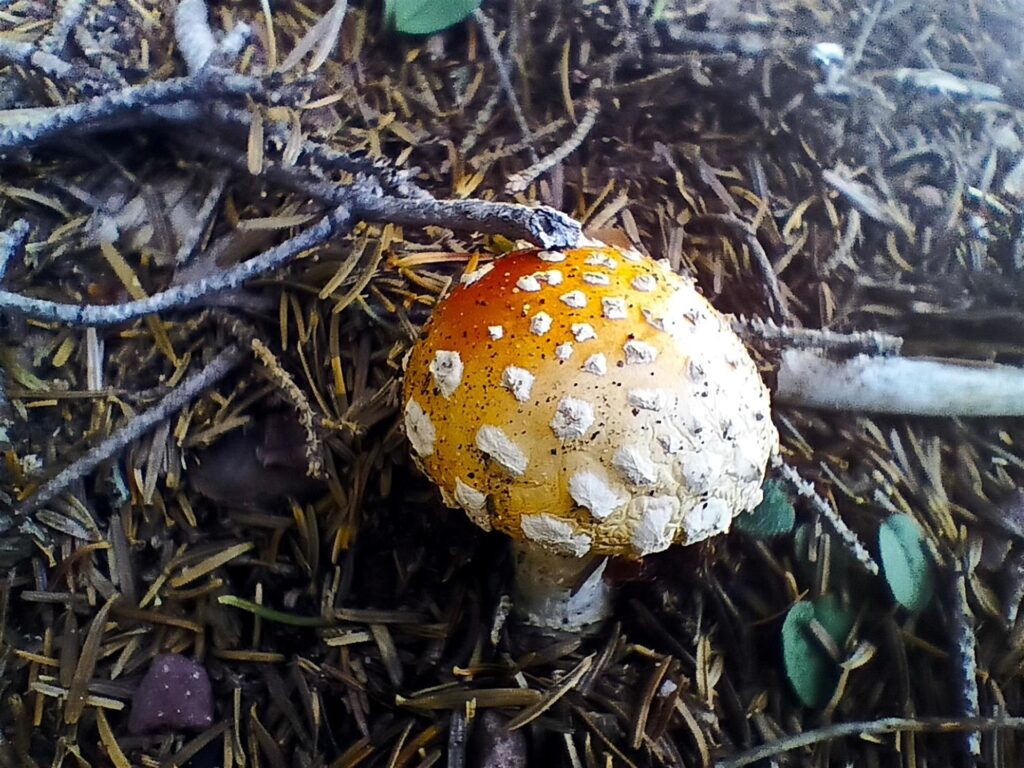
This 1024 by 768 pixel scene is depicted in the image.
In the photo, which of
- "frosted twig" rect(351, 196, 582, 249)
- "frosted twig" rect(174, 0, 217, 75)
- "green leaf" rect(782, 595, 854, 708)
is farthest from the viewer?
"frosted twig" rect(174, 0, 217, 75)

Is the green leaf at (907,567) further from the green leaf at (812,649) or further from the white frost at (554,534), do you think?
the white frost at (554,534)

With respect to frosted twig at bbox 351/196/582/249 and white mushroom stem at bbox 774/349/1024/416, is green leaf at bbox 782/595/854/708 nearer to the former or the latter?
white mushroom stem at bbox 774/349/1024/416

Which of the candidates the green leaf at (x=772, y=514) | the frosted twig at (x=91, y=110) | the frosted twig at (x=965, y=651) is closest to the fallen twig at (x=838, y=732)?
the frosted twig at (x=965, y=651)

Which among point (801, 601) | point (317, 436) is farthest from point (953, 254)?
point (317, 436)

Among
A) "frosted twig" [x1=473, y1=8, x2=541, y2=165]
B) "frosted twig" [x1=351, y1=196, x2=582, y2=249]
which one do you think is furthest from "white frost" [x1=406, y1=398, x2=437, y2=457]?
"frosted twig" [x1=473, y1=8, x2=541, y2=165]

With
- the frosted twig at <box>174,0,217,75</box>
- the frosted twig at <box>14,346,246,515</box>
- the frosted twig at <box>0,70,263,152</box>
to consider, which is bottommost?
the frosted twig at <box>14,346,246,515</box>

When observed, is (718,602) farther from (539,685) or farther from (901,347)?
(901,347)
